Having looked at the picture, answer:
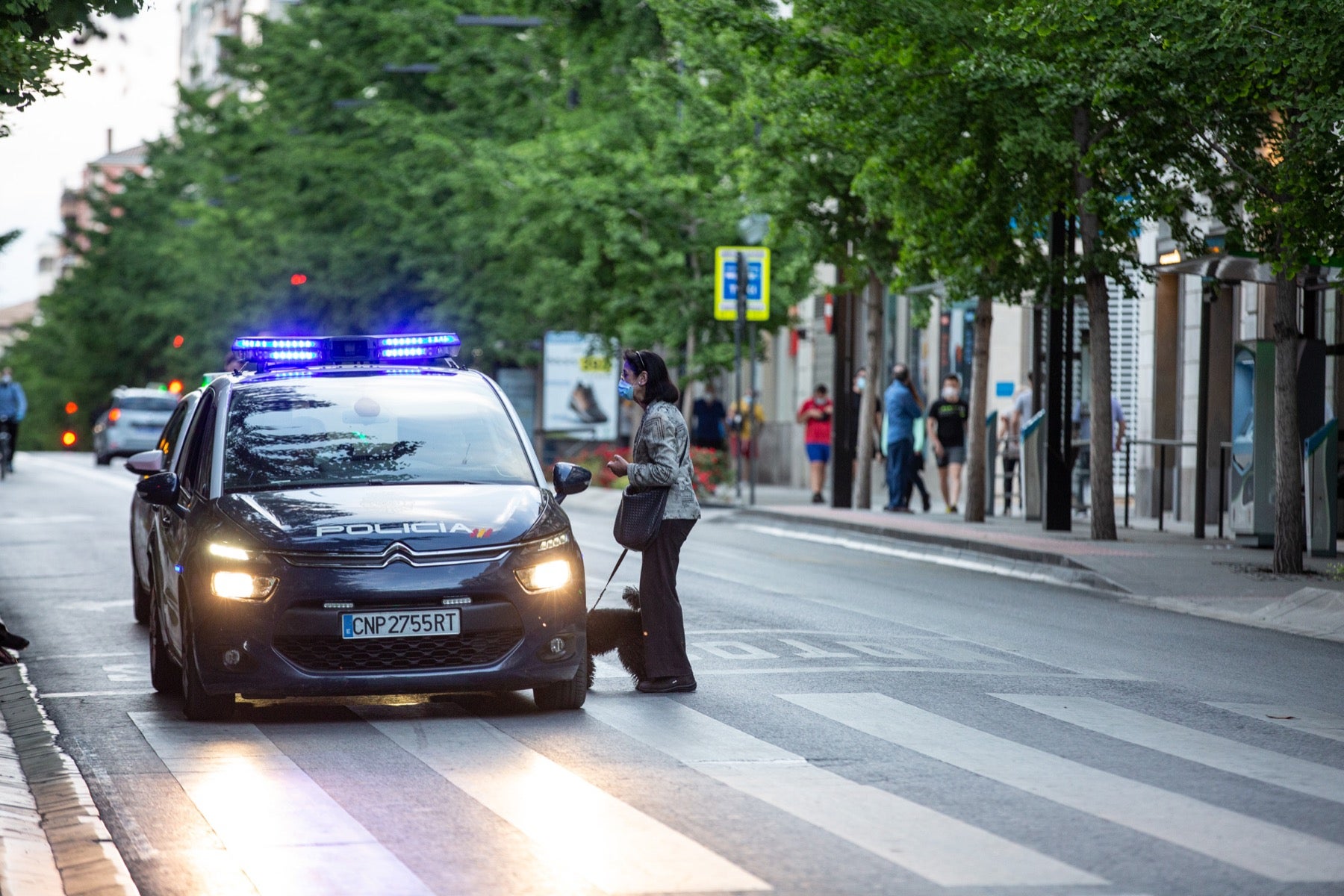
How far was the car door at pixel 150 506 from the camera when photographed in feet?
40.1

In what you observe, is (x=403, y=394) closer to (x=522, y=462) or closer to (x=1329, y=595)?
(x=522, y=462)

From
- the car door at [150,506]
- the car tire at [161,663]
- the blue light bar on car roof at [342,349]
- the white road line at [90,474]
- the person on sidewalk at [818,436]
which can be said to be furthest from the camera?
the white road line at [90,474]

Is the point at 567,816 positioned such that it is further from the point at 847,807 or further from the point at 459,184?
the point at 459,184

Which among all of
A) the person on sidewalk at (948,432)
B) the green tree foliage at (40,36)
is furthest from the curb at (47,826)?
the person on sidewalk at (948,432)

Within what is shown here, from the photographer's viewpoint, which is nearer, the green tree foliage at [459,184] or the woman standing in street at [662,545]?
the woman standing in street at [662,545]

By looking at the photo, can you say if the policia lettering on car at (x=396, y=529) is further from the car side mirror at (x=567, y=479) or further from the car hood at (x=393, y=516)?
the car side mirror at (x=567, y=479)

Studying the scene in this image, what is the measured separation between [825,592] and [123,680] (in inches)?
268

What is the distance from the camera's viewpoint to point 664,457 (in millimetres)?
10609

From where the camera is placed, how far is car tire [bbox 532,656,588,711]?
9.83m

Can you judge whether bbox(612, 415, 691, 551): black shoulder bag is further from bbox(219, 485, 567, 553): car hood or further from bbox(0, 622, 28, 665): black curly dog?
bbox(0, 622, 28, 665): black curly dog

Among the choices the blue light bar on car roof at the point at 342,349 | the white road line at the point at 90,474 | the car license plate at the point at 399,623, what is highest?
the blue light bar on car roof at the point at 342,349

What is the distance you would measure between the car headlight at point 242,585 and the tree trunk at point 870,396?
21146mm

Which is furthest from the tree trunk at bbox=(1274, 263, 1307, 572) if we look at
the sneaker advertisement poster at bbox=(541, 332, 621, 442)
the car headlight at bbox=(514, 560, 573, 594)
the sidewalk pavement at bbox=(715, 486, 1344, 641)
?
the sneaker advertisement poster at bbox=(541, 332, 621, 442)

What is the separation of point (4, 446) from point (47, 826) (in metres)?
33.9
